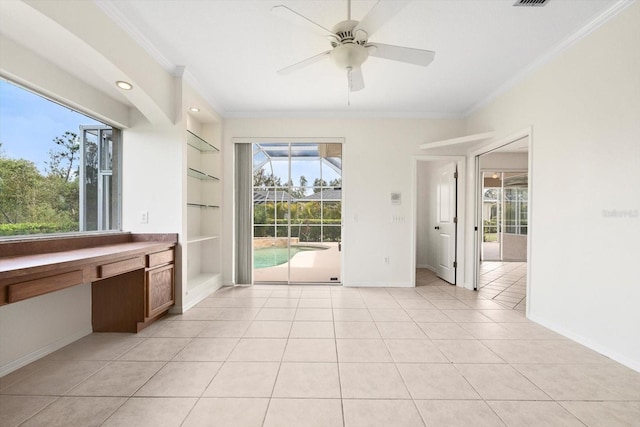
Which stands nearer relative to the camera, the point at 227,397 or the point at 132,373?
the point at 227,397

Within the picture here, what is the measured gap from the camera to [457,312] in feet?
11.5

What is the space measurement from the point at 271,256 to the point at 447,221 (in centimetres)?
327

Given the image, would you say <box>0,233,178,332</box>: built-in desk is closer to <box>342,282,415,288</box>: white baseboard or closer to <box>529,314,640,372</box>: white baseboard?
<box>342,282,415,288</box>: white baseboard

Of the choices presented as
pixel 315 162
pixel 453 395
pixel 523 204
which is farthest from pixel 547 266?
pixel 523 204

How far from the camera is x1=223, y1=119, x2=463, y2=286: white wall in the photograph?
4.72 metres

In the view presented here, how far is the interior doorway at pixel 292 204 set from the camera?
16.4ft

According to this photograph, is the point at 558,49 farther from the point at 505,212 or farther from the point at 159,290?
the point at 505,212

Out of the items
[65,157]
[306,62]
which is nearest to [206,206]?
[65,157]

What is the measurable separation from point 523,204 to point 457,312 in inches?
242

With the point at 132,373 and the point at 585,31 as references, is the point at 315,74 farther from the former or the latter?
the point at 132,373

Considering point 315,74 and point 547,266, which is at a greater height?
point 315,74

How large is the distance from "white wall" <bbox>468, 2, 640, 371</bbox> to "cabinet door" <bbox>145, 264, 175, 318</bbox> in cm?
411

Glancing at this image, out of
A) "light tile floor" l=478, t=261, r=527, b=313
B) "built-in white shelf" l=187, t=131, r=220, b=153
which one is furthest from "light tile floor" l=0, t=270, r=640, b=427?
"built-in white shelf" l=187, t=131, r=220, b=153

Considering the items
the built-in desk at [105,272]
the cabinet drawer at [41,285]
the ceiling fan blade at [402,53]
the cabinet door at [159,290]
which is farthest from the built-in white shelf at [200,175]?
the ceiling fan blade at [402,53]
